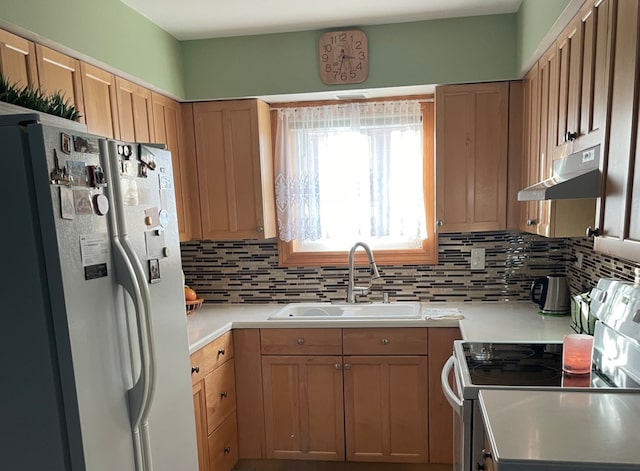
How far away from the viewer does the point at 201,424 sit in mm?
2072

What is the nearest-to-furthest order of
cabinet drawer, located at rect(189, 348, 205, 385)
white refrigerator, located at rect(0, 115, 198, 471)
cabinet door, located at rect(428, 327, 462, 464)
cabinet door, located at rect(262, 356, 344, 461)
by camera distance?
white refrigerator, located at rect(0, 115, 198, 471) < cabinet drawer, located at rect(189, 348, 205, 385) < cabinet door, located at rect(428, 327, 462, 464) < cabinet door, located at rect(262, 356, 344, 461)

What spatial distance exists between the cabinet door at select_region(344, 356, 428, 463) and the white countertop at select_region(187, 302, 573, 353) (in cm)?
23

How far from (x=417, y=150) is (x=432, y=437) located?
1669mm

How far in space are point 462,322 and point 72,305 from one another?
178cm

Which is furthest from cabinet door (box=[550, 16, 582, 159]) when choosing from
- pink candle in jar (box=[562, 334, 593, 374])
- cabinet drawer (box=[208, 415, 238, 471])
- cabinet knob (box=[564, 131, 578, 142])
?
cabinet drawer (box=[208, 415, 238, 471])

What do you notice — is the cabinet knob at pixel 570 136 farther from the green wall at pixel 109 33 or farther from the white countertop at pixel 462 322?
the green wall at pixel 109 33

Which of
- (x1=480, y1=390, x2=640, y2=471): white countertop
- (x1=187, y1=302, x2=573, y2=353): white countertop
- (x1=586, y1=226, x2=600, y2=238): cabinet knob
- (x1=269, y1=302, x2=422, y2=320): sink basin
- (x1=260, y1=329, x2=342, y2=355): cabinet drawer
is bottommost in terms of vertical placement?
(x1=260, y1=329, x2=342, y2=355): cabinet drawer

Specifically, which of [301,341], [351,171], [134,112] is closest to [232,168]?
[134,112]

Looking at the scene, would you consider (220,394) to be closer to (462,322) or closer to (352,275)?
(352,275)

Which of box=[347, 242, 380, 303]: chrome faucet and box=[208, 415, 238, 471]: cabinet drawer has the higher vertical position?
box=[347, 242, 380, 303]: chrome faucet

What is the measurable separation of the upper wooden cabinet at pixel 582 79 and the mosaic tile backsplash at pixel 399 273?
0.99 metres

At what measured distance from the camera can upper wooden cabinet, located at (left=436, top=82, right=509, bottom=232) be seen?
7.72ft

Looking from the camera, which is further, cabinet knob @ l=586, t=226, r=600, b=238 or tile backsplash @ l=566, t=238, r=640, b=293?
tile backsplash @ l=566, t=238, r=640, b=293

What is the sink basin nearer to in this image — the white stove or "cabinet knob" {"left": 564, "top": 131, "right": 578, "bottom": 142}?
the white stove
